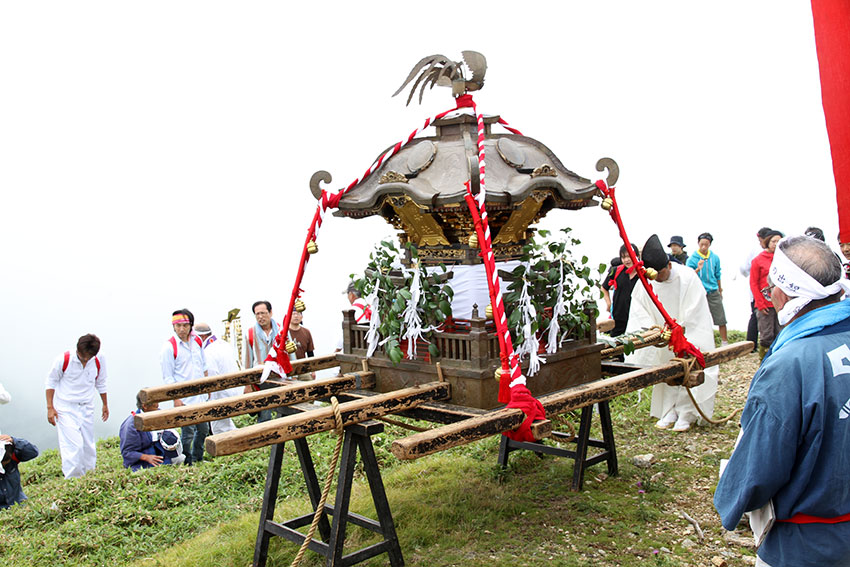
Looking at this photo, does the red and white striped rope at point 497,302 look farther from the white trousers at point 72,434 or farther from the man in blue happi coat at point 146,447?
the white trousers at point 72,434

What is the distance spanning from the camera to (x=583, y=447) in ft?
18.0

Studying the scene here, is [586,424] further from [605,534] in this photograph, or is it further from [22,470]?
[22,470]

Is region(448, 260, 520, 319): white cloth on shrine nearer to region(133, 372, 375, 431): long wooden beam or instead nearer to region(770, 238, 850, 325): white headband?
region(133, 372, 375, 431): long wooden beam

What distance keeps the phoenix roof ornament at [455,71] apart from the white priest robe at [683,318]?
11.0 ft

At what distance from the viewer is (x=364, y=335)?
15.8 feet

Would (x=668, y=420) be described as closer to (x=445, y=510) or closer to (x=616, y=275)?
(x=616, y=275)

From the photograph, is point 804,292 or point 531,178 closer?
point 804,292

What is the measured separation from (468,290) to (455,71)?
144cm

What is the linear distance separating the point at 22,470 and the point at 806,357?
8983mm

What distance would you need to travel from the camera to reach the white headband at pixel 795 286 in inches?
105

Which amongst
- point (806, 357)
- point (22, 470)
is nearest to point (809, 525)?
point (806, 357)

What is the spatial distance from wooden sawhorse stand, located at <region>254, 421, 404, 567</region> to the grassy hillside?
0.25 m

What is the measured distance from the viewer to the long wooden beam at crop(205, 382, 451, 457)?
3.21 m

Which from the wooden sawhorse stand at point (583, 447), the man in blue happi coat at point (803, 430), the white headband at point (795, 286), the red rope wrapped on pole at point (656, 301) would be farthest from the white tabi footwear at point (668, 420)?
the white headband at point (795, 286)
